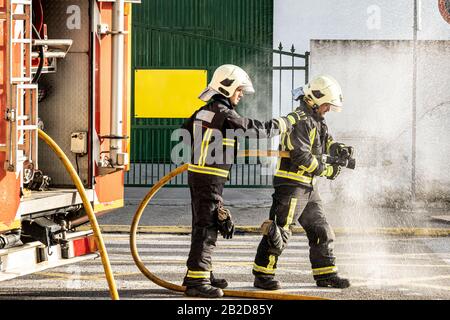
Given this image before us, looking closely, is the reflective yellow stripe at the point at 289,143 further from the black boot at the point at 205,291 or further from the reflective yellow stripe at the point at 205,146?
the black boot at the point at 205,291

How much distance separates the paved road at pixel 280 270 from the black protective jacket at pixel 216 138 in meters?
1.09

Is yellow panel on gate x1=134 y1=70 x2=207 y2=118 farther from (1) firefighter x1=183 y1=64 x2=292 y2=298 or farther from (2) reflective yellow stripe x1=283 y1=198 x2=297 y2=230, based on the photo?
(1) firefighter x1=183 y1=64 x2=292 y2=298

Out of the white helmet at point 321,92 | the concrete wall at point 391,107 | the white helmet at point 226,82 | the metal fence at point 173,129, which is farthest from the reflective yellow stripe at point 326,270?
the metal fence at point 173,129

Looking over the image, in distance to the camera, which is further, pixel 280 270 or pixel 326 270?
pixel 280 270

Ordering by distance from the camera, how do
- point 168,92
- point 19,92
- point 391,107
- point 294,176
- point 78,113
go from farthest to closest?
point 168,92 → point 391,107 → point 294,176 → point 78,113 → point 19,92

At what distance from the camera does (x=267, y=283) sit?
9.42m

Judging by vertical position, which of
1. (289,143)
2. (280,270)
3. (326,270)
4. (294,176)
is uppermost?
(289,143)

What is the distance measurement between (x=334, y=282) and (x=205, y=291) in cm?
133

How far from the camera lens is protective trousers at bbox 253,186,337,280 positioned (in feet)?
31.1

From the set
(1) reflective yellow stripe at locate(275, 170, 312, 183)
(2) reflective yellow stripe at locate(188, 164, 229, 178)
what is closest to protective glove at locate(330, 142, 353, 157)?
(1) reflective yellow stripe at locate(275, 170, 312, 183)

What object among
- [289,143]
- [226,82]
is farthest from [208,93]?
[289,143]

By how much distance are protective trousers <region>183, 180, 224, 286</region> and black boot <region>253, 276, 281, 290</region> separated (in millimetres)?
724

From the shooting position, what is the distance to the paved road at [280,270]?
9.27m

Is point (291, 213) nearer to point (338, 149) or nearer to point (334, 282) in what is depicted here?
point (334, 282)
